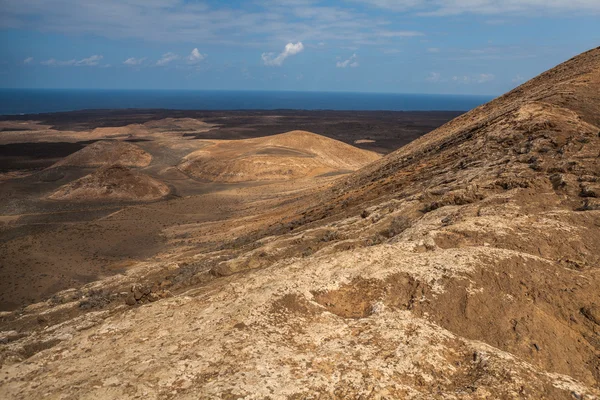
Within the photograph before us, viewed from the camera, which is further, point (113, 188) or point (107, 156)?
point (107, 156)

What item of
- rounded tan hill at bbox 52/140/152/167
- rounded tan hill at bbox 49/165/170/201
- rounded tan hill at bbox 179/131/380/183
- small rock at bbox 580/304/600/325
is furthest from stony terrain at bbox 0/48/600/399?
rounded tan hill at bbox 52/140/152/167

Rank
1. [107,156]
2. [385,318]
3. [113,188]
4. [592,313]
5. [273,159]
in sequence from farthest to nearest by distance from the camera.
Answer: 1. [107,156]
2. [273,159]
3. [113,188]
4. [385,318]
5. [592,313]

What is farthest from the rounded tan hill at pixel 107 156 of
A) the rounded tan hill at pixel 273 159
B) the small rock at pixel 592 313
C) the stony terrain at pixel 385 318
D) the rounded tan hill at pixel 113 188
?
the small rock at pixel 592 313

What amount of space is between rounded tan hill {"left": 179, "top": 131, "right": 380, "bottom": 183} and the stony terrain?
1247 inches

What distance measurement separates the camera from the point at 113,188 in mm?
37500

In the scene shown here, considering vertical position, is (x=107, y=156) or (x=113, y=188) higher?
(x=107, y=156)

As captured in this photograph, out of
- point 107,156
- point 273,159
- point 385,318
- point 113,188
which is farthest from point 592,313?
point 107,156

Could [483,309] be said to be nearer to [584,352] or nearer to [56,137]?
[584,352]

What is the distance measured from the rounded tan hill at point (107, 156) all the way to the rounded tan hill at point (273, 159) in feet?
23.5

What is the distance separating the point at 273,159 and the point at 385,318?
1555 inches

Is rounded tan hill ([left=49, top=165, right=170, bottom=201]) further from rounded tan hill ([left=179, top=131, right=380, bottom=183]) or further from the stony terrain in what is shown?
the stony terrain

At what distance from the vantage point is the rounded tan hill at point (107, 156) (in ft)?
174

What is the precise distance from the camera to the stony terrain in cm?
582

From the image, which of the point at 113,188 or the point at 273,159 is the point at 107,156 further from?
the point at 273,159
